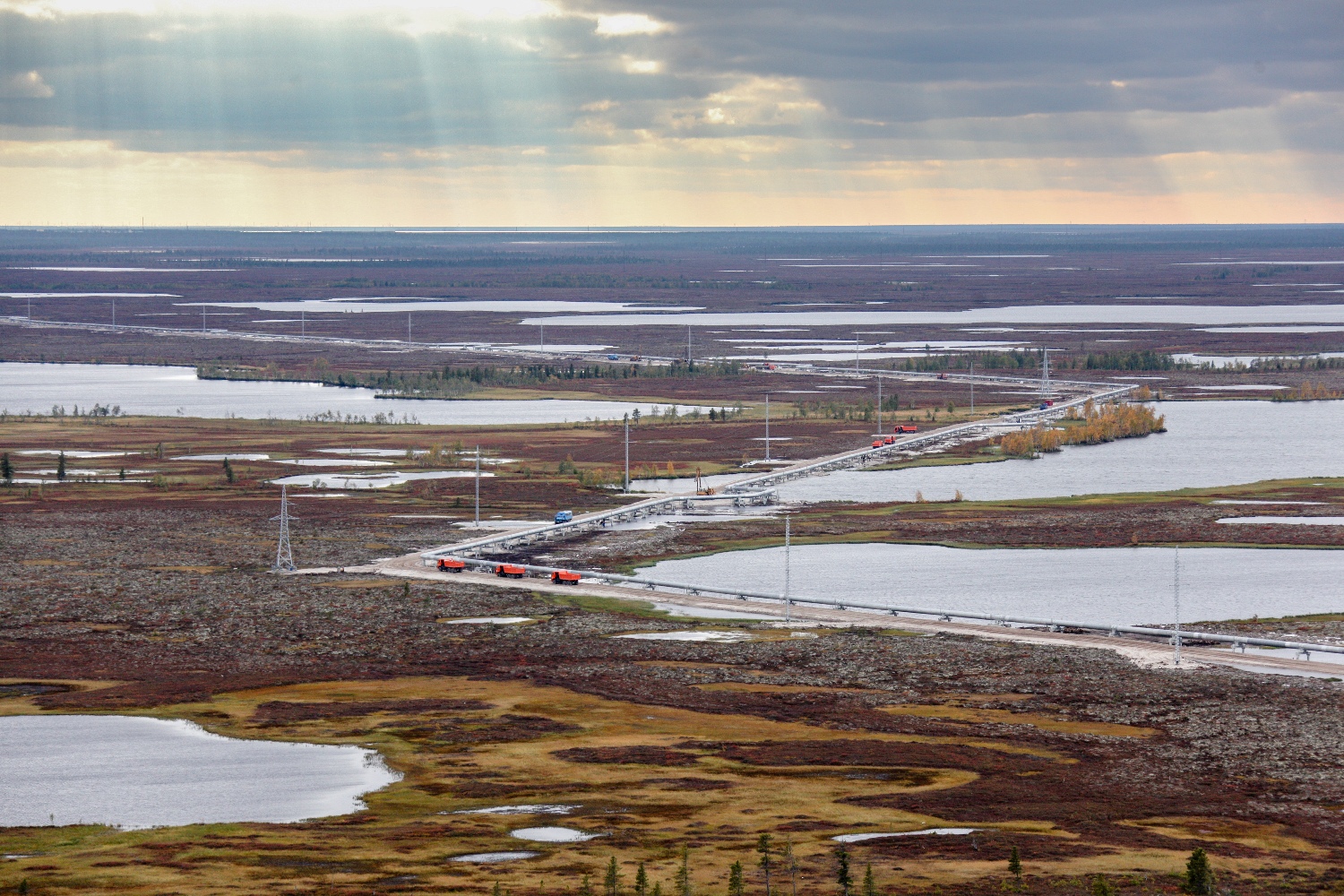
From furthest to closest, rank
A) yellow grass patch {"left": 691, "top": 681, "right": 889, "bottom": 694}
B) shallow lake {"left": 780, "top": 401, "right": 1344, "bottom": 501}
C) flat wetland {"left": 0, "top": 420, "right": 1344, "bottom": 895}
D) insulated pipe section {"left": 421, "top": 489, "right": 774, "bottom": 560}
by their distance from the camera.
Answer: shallow lake {"left": 780, "top": 401, "right": 1344, "bottom": 501}
insulated pipe section {"left": 421, "top": 489, "right": 774, "bottom": 560}
yellow grass patch {"left": 691, "top": 681, "right": 889, "bottom": 694}
flat wetland {"left": 0, "top": 420, "right": 1344, "bottom": 895}

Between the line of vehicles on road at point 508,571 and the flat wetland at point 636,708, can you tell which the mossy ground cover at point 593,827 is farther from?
the line of vehicles on road at point 508,571

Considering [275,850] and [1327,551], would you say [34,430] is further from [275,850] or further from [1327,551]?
[275,850]

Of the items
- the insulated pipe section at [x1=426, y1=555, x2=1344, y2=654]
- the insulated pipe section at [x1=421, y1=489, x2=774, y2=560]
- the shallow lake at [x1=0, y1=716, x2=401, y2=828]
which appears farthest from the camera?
the insulated pipe section at [x1=421, y1=489, x2=774, y2=560]

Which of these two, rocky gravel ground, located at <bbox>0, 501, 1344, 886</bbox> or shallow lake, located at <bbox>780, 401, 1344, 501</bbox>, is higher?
shallow lake, located at <bbox>780, 401, 1344, 501</bbox>

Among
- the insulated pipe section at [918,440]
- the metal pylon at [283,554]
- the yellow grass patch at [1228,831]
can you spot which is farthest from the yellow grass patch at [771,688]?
the insulated pipe section at [918,440]

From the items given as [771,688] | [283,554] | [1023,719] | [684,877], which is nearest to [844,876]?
[684,877]

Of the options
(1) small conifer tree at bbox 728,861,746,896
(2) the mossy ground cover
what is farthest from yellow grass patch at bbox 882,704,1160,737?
(1) small conifer tree at bbox 728,861,746,896

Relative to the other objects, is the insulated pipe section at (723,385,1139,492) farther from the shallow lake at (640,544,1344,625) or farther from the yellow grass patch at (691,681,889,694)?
the yellow grass patch at (691,681,889,694)
